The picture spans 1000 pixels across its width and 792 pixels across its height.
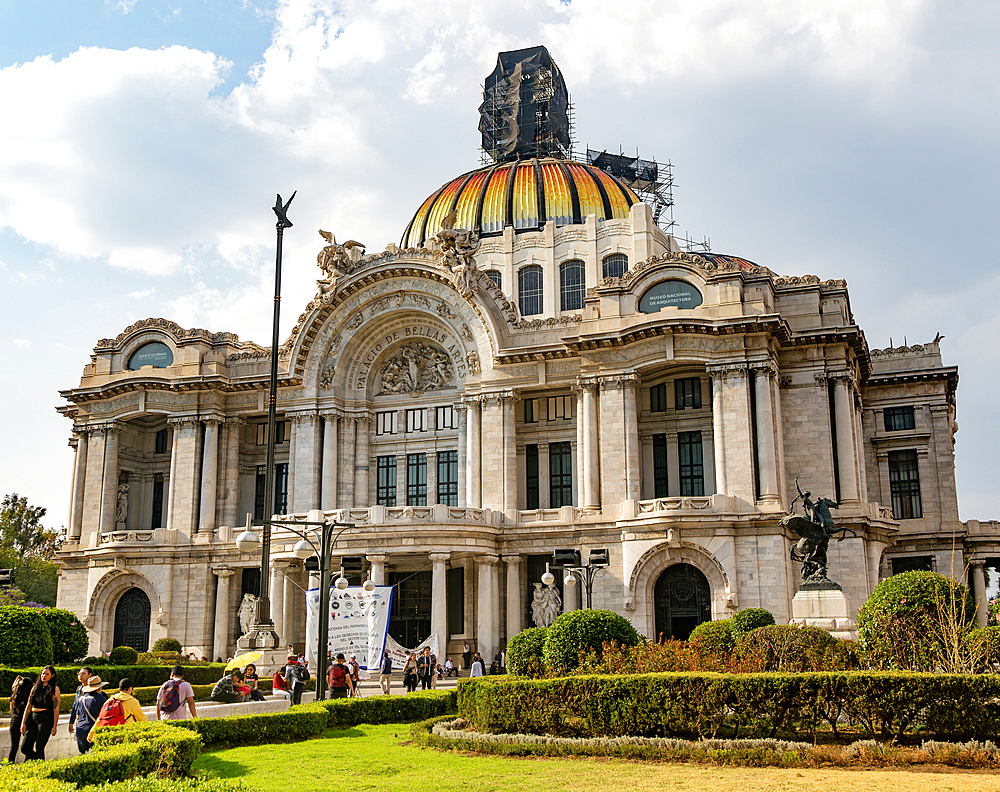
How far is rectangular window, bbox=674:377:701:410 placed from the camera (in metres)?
47.7

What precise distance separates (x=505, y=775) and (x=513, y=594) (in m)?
29.6

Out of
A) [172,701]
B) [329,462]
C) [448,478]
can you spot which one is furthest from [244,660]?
[448,478]

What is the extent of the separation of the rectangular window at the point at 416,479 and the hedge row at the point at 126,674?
16.6 metres

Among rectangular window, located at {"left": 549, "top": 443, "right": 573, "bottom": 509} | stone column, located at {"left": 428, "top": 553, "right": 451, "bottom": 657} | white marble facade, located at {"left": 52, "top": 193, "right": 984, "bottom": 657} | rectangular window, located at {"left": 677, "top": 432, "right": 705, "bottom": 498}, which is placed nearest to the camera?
stone column, located at {"left": 428, "top": 553, "right": 451, "bottom": 657}

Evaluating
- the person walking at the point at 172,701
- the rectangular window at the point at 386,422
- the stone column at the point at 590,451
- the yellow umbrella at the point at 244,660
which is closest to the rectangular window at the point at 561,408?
the stone column at the point at 590,451

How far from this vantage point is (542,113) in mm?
74500

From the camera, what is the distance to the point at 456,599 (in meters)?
47.8

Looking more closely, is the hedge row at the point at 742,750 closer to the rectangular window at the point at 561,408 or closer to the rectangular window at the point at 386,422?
the rectangular window at the point at 561,408

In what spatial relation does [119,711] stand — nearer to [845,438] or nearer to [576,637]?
[576,637]

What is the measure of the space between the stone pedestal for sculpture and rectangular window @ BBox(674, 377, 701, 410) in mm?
18529

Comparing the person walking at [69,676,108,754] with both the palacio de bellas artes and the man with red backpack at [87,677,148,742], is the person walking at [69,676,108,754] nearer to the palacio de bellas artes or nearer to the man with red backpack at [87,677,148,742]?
the man with red backpack at [87,677,148,742]

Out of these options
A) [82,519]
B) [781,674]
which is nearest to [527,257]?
[82,519]

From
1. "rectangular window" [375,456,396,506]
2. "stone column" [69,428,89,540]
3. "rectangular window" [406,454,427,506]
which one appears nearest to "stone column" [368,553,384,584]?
"rectangular window" [406,454,427,506]

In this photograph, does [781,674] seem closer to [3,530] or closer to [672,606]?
[672,606]
